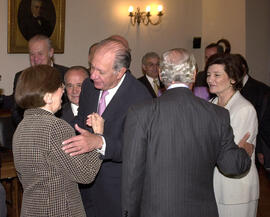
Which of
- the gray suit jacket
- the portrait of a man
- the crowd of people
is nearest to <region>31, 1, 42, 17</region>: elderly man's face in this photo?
the portrait of a man

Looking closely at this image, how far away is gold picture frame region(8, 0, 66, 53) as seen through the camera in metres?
5.91

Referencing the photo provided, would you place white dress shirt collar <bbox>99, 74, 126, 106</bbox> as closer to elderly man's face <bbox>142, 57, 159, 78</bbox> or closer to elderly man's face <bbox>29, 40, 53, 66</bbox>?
elderly man's face <bbox>29, 40, 53, 66</bbox>

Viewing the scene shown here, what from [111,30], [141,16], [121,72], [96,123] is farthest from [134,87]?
[141,16]

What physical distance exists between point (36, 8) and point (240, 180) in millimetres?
4605

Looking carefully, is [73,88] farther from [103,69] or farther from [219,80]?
[219,80]

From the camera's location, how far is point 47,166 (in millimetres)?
2094

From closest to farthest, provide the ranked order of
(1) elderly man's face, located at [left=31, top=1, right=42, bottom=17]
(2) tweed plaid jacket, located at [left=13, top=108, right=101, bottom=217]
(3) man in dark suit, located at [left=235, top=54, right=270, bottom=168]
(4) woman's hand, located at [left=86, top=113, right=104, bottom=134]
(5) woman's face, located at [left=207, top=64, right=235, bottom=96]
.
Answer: (2) tweed plaid jacket, located at [left=13, top=108, right=101, bottom=217]
(4) woman's hand, located at [left=86, top=113, right=104, bottom=134]
(5) woman's face, located at [left=207, top=64, right=235, bottom=96]
(3) man in dark suit, located at [left=235, top=54, right=270, bottom=168]
(1) elderly man's face, located at [left=31, top=1, right=42, bottom=17]

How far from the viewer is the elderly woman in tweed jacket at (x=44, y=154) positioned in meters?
2.06

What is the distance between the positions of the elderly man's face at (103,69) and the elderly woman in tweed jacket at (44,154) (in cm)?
45

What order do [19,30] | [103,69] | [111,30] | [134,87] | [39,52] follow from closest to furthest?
[103,69]
[134,87]
[39,52]
[19,30]
[111,30]

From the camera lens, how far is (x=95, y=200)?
2.74m

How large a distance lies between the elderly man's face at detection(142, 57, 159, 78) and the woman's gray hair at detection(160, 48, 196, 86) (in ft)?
15.4

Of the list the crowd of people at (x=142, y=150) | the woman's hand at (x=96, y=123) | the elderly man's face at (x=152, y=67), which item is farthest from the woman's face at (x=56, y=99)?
→ the elderly man's face at (x=152, y=67)

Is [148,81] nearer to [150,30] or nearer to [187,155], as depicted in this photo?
[150,30]
